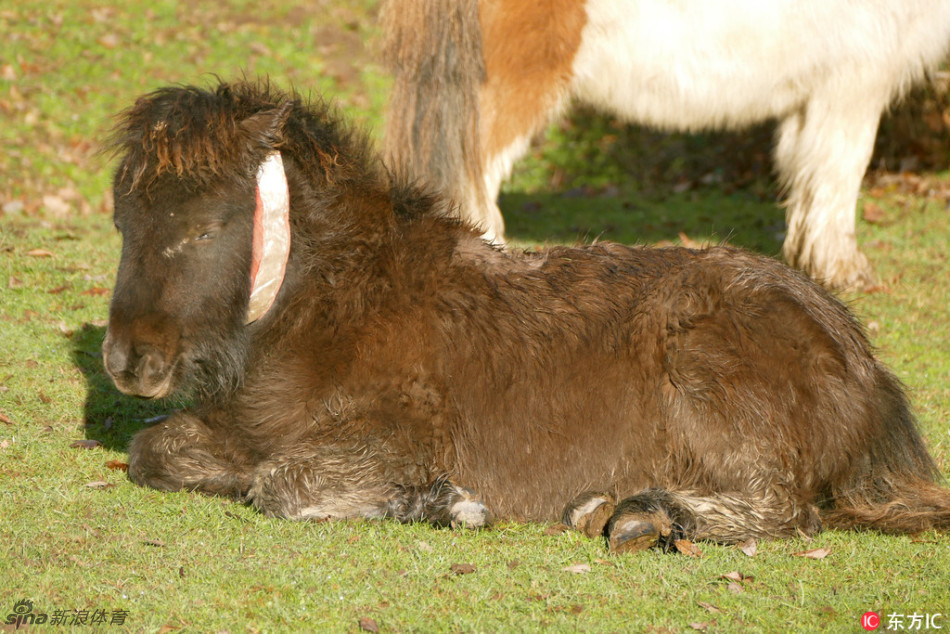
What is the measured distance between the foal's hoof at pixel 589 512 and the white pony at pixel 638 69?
363 cm

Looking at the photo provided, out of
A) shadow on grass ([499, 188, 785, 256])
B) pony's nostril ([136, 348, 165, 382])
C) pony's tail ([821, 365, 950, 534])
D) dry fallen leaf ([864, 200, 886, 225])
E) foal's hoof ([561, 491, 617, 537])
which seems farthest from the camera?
dry fallen leaf ([864, 200, 886, 225])

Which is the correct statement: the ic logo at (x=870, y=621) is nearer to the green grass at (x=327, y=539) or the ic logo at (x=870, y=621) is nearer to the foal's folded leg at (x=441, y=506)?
the green grass at (x=327, y=539)

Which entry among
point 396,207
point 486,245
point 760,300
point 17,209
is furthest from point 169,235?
point 17,209

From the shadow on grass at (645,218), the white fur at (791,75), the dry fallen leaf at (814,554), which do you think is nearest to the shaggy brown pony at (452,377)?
the dry fallen leaf at (814,554)

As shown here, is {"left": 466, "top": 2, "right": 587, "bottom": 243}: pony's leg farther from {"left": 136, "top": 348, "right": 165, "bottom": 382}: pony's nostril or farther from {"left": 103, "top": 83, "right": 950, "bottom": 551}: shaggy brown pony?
{"left": 136, "top": 348, "right": 165, "bottom": 382}: pony's nostril

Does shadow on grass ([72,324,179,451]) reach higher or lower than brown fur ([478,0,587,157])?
lower

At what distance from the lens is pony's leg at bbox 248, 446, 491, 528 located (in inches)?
166

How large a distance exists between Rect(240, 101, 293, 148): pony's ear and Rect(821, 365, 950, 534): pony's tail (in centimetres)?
291

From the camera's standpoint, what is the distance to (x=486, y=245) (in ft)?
15.8

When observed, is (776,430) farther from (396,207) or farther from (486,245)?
(396,207)

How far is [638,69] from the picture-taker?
25.5 ft

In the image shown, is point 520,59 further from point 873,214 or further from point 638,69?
point 873,214

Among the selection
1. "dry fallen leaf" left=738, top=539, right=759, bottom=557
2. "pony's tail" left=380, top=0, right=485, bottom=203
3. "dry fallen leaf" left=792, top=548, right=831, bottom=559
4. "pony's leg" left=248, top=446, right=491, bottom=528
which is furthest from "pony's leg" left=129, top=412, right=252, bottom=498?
"pony's tail" left=380, top=0, right=485, bottom=203

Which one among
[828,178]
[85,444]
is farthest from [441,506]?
[828,178]
